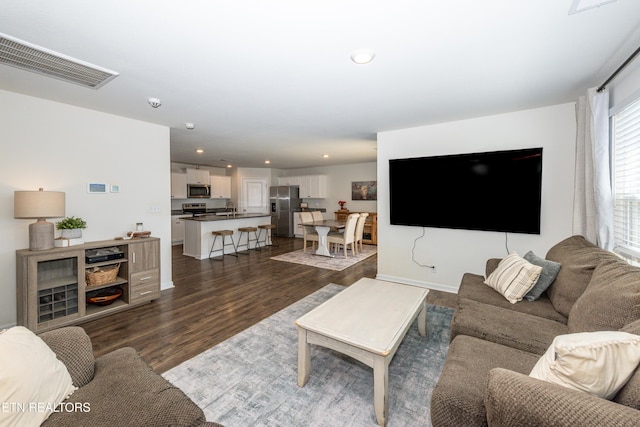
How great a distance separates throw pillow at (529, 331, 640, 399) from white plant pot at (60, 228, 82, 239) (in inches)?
164

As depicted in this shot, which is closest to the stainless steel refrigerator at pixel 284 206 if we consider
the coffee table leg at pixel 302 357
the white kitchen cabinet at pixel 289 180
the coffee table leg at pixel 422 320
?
the white kitchen cabinet at pixel 289 180

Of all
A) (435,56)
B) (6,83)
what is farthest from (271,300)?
(6,83)

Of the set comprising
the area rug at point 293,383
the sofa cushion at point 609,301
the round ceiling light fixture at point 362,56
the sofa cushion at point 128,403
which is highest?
the round ceiling light fixture at point 362,56

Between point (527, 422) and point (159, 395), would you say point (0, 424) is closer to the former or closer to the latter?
point (159, 395)

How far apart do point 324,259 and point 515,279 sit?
3896mm

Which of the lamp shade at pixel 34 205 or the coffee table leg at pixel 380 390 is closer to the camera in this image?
the coffee table leg at pixel 380 390

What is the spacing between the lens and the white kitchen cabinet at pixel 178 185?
7.31 m

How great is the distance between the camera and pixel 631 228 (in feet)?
7.01

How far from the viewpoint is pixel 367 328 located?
5.98 feet

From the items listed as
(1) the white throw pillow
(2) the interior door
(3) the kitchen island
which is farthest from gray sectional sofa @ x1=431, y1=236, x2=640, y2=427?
(2) the interior door

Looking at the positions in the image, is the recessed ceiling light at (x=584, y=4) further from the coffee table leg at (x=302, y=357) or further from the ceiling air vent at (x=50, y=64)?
the ceiling air vent at (x=50, y=64)

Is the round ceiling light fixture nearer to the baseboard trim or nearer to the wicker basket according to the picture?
the baseboard trim

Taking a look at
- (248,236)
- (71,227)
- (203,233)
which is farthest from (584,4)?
(248,236)

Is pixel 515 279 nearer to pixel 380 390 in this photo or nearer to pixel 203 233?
pixel 380 390
